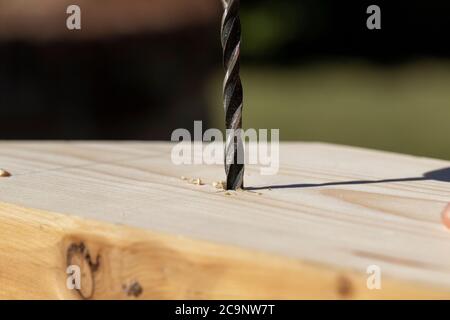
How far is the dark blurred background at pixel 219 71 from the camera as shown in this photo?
11.8 feet

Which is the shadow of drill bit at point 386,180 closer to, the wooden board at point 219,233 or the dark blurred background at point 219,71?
the wooden board at point 219,233

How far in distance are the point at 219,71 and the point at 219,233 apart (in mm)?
3977

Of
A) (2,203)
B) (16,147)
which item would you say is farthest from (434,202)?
(16,147)

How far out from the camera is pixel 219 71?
179 inches

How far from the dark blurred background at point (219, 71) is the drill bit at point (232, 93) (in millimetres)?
2718

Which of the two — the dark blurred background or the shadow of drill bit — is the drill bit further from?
the dark blurred background

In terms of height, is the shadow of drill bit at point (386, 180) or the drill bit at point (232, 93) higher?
the drill bit at point (232, 93)

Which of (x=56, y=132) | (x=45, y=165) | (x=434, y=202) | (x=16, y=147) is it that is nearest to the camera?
(x=434, y=202)

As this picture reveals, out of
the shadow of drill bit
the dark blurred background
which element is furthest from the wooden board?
the dark blurred background

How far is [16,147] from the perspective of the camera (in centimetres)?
113

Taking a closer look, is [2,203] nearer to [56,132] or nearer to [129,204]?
[129,204]

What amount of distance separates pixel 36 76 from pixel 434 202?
377 cm

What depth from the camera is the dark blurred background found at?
3.58 m

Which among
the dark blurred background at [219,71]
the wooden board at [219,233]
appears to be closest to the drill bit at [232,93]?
the wooden board at [219,233]
